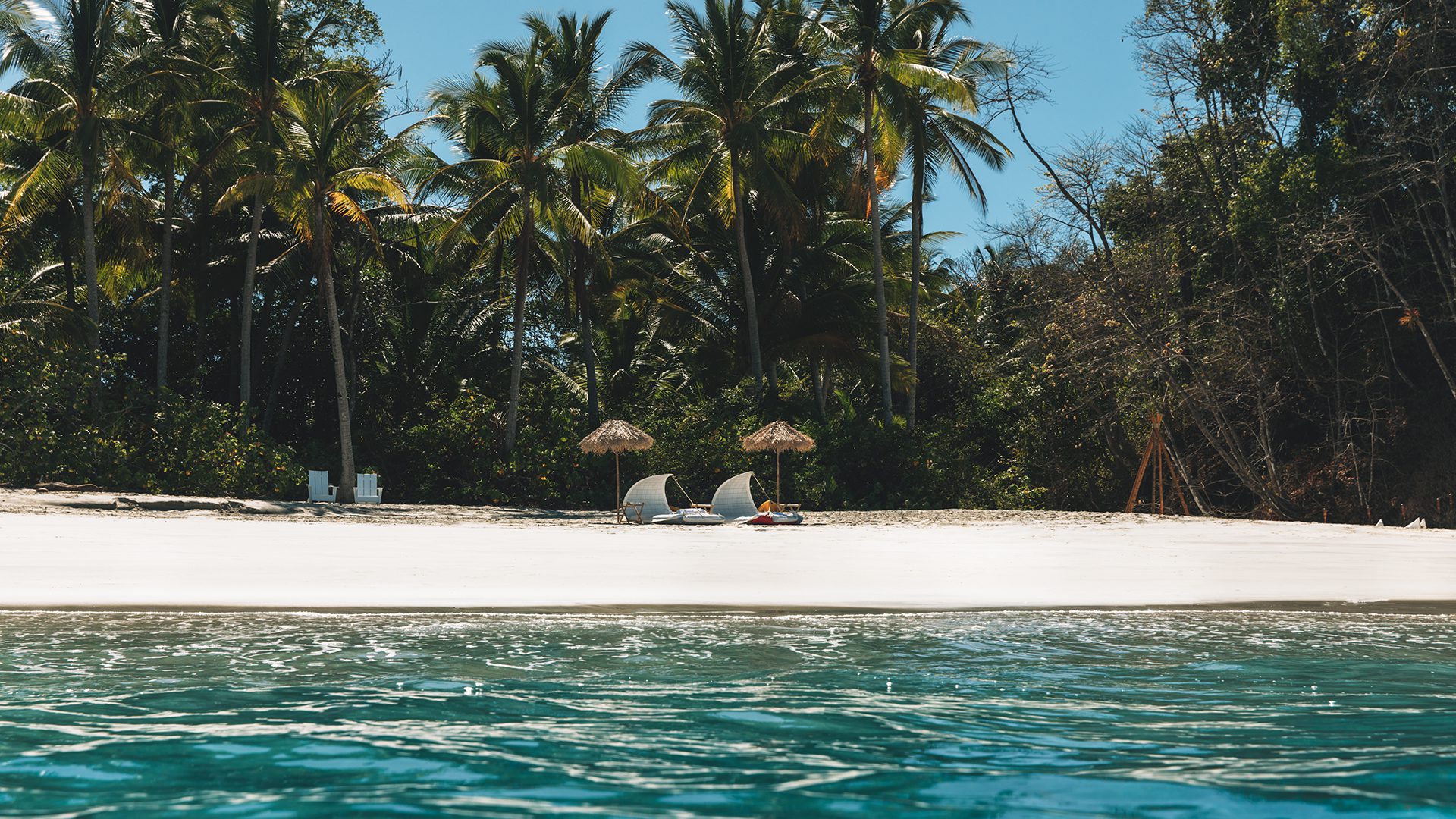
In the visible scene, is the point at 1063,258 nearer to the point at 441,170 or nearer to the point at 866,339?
the point at 866,339

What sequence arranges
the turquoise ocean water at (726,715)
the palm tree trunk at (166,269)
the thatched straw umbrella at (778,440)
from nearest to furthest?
the turquoise ocean water at (726,715)
the thatched straw umbrella at (778,440)
the palm tree trunk at (166,269)

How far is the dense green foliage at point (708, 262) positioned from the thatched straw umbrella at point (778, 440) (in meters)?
2.35

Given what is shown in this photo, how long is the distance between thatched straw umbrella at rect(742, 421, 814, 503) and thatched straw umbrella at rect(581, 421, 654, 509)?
1.70 m

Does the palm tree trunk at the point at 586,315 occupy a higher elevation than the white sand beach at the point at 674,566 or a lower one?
higher

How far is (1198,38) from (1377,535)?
11.7 metres

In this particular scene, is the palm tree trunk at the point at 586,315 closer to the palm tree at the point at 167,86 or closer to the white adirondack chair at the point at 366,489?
the white adirondack chair at the point at 366,489

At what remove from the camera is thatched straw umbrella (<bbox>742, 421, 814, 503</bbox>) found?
61.7ft

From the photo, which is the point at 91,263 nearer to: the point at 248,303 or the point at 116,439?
the point at 248,303

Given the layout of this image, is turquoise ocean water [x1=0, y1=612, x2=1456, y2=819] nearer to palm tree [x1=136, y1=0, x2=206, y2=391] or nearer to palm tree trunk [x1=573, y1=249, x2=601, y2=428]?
palm tree trunk [x1=573, y1=249, x2=601, y2=428]

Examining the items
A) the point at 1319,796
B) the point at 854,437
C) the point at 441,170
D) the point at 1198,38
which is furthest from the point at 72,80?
the point at 1319,796

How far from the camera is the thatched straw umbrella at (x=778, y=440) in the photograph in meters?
18.8

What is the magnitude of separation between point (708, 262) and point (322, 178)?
8.46m

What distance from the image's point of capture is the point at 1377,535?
13.2 metres

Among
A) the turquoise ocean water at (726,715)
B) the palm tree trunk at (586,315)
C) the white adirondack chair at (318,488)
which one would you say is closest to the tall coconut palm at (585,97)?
the palm tree trunk at (586,315)
